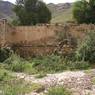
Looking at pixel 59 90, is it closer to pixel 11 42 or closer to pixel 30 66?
pixel 30 66

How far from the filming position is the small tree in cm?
3067

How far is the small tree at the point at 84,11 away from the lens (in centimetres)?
3067

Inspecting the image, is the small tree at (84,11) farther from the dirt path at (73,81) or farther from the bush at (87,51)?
the dirt path at (73,81)

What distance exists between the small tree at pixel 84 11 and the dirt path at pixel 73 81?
1168cm

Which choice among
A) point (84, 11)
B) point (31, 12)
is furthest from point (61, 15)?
point (84, 11)

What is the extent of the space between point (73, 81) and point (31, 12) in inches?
696

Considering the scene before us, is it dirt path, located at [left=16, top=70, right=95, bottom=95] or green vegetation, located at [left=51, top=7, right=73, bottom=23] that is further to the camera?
green vegetation, located at [left=51, top=7, right=73, bottom=23]

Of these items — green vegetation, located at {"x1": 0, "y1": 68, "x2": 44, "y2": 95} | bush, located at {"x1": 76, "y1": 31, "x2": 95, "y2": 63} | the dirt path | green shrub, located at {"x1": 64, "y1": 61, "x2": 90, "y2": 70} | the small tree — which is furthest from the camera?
the small tree

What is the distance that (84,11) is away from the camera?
31156mm

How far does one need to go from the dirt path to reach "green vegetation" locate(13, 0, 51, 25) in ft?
47.5

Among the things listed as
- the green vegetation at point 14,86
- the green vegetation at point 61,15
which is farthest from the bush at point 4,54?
the green vegetation at point 61,15

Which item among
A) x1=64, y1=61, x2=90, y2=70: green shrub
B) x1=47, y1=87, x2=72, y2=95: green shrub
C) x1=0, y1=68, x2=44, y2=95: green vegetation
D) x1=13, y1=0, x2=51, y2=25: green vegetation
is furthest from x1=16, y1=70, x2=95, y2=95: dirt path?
x1=13, y1=0, x2=51, y2=25: green vegetation

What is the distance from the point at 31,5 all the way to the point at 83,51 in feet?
40.9

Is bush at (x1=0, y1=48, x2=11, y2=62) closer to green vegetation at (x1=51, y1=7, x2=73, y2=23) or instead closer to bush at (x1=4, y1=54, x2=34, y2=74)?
bush at (x1=4, y1=54, x2=34, y2=74)
